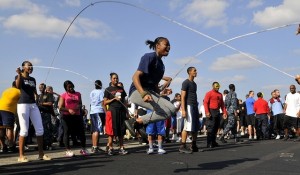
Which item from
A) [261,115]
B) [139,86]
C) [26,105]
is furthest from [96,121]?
[261,115]

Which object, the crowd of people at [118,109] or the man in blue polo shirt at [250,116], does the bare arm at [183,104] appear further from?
the man in blue polo shirt at [250,116]

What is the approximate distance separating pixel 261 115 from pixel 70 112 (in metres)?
A: 8.88

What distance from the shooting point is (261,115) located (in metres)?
15.8

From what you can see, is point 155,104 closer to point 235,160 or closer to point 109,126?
point 235,160

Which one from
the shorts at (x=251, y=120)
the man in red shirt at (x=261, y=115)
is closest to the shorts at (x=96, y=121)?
the man in red shirt at (x=261, y=115)

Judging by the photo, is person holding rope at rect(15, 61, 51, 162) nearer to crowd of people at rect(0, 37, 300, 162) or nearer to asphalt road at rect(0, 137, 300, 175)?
crowd of people at rect(0, 37, 300, 162)

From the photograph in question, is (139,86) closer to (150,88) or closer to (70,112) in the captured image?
(150,88)

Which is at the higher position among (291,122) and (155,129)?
(291,122)

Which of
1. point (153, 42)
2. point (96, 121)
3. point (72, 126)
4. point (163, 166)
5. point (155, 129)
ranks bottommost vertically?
point (163, 166)

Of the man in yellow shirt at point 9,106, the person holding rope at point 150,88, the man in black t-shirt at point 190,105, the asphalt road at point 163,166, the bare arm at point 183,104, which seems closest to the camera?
the person holding rope at point 150,88

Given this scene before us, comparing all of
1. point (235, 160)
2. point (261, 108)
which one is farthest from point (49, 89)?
point (261, 108)

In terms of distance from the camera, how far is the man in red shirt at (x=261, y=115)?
51.7 feet

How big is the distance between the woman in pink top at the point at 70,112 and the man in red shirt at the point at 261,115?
8.49 meters

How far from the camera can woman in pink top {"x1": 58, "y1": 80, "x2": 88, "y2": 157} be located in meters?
9.01
